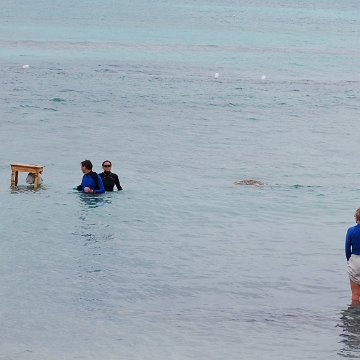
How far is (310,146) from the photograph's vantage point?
121 ft

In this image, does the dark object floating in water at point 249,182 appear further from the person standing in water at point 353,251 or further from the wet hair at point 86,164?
the person standing in water at point 353,251

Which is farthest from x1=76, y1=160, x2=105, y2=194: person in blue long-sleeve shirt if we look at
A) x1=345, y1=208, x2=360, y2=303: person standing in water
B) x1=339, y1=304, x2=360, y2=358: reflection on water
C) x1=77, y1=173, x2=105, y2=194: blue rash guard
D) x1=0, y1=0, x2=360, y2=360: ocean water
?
x1=345, y1=208, x2=360, y2=303: person standing in water

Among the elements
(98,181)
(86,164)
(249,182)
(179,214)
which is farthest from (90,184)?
(249,182)

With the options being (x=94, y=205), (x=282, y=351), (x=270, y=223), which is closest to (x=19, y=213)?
(x=94, y=205)

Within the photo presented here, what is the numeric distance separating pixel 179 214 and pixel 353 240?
9.42 metres

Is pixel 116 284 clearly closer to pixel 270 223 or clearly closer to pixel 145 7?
pixel 270 223

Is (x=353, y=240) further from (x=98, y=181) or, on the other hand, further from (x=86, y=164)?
(x=98, y=181)

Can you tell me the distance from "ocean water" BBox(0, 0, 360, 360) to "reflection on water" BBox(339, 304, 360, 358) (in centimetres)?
3

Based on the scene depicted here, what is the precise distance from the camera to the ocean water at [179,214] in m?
16.2

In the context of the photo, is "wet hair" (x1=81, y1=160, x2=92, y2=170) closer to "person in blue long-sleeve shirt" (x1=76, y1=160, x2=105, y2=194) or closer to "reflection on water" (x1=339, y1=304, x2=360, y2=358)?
"person in blue long-sleeve shirt" (x1=76, y1=160, x2=105, y2=194)

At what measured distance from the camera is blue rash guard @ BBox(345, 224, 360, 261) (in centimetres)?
1603

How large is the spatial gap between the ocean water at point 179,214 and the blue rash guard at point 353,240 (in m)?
1.21

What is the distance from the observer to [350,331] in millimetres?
16125

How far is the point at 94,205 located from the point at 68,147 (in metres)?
10.1
